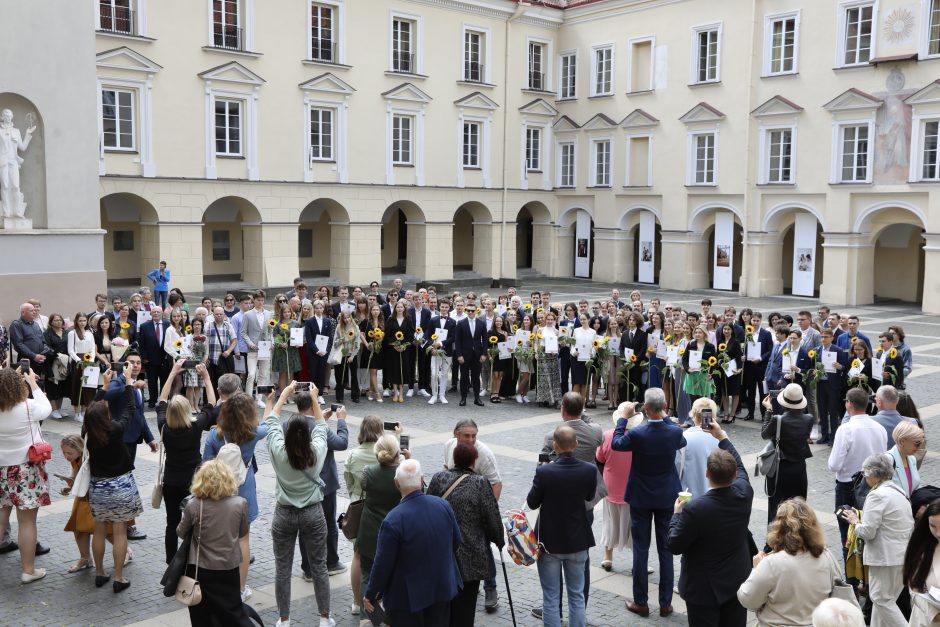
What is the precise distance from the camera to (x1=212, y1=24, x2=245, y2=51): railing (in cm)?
3338

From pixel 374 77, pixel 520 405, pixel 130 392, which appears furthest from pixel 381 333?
pixel 374 77

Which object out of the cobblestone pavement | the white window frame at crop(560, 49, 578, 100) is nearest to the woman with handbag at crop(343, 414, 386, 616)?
the cobblestone pavement

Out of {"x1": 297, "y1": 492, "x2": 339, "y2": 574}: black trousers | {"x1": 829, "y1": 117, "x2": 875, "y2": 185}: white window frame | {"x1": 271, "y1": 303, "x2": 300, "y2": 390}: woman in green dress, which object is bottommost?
{"x1": 297, "y1": 492, "x2": 339, "y2": 574}: black trousers

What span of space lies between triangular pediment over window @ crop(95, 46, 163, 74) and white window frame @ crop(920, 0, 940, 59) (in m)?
25.4

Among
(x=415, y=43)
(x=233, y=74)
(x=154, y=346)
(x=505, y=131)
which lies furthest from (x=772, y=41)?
(x=154, y=346)

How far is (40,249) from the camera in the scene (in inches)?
824

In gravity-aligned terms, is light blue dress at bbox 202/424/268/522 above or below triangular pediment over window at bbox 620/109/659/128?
below

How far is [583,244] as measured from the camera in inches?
1763

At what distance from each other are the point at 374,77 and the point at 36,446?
101ft

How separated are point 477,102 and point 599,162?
20.9 ft

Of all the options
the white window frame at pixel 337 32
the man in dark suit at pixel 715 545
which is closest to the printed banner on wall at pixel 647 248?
the white window frame at pixel 337 32

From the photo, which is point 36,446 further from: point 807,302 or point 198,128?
point 807,302

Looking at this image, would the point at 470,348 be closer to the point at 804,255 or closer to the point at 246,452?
the point at 246,452

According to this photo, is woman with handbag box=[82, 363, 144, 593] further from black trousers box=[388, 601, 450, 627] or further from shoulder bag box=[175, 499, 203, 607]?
black trousers box=[388, 601, 450, 627]
